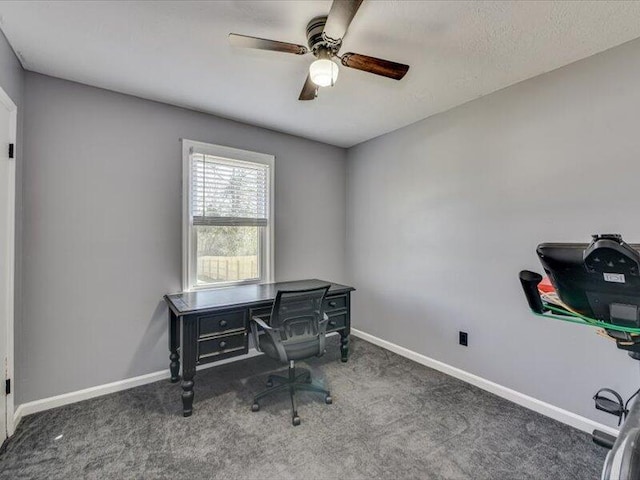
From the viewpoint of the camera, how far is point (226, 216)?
2.98m

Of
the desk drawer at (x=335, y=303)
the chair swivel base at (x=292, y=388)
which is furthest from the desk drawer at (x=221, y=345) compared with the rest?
the desk drawer at (x=335, y=303)

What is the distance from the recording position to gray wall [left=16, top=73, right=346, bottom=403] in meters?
2.16

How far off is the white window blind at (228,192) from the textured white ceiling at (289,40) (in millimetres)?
568

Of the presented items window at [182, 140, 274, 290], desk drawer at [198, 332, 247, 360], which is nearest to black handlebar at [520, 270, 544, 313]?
desk drawer at [198, 332, 247, 360]

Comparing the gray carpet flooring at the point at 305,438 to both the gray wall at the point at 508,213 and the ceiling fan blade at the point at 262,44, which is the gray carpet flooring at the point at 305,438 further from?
the ceiling fan blade at the point at 262,44

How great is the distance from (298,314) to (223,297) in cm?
73

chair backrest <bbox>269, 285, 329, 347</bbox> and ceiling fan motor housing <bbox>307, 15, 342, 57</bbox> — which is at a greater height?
ceiling fan motor housing <bbox>307, 15, 342, 57</bbox>

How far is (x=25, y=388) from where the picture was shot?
2123mm

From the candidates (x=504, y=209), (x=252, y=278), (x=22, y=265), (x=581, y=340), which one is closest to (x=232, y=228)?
(x=252, y=278)

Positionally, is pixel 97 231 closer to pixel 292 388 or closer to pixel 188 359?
pixel 188 359

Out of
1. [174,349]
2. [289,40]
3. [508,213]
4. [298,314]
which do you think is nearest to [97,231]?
[174,349]

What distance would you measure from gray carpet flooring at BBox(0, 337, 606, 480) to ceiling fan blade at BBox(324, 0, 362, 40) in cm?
226

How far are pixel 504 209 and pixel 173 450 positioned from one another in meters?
2.81

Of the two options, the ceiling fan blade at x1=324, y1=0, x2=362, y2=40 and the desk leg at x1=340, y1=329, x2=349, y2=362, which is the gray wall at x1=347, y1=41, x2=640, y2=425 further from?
the ceiling fan blade at x1=324, y1=0, x2=362, y2=40
